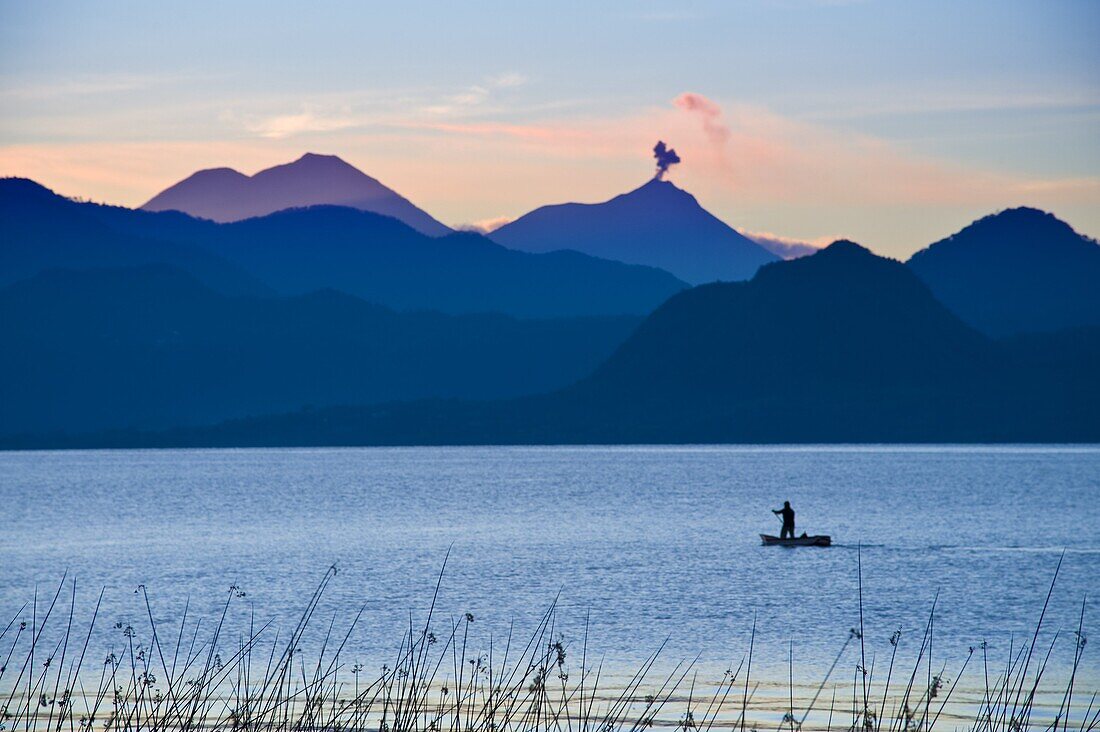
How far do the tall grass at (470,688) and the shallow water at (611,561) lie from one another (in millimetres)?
1799

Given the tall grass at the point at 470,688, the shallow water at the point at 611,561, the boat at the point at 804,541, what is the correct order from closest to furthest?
the tall grass at the point at 470,688 → the shallow water at the point at 611,561 → the boat at the point at 804,541

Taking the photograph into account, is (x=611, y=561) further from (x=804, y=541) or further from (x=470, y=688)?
(x=470, y=688)

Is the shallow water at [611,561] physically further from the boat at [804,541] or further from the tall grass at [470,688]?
the tall grass at [470,688]

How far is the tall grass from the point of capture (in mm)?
16484

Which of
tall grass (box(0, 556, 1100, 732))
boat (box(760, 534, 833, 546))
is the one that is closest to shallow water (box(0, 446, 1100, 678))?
boat (box(760, 534, 833, 546))

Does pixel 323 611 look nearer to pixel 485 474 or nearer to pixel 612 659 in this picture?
pixel 612 659

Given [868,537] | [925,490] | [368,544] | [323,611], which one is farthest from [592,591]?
[925,490]

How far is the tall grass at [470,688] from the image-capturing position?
1648cm

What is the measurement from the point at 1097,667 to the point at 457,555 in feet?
131

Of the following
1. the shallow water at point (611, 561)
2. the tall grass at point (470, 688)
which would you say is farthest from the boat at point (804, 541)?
the tall grass at point (470, 688)

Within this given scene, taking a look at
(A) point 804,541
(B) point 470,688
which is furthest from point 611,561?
(B) point 470,688

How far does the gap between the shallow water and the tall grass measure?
180cm

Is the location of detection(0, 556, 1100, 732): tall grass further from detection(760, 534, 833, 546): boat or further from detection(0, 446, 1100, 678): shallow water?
detection(760, 534, 833, 546): boat

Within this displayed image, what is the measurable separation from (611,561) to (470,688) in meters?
41.6
